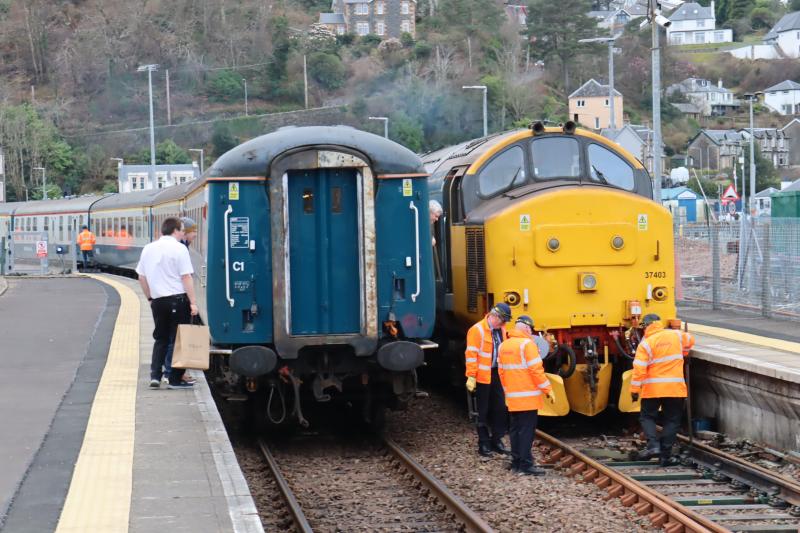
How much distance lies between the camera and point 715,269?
2241cm

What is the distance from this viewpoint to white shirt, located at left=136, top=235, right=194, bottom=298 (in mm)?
13086

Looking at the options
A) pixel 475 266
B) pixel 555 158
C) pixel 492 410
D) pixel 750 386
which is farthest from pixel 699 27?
pixel 492 410

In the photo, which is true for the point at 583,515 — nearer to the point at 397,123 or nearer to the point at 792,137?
the point at 397,123

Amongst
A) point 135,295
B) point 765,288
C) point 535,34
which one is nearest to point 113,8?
point 535,34

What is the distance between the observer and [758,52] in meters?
182

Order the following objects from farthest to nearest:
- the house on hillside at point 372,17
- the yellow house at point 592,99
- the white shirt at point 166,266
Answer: the house on hillside at point 372,17 → the yellow house at point 592,99 → the white shirt at point 166,266

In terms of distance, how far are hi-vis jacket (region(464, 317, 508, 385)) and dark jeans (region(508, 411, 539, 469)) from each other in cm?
78

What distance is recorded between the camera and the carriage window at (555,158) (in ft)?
48.3

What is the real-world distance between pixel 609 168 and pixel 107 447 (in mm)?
7034

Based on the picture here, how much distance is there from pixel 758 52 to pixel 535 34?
75.7 metres

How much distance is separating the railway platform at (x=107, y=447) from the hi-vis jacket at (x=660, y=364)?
14.0 feet

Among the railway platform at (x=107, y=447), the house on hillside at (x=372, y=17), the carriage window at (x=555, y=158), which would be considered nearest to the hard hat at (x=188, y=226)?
the railway platform at (x=107, y=447)

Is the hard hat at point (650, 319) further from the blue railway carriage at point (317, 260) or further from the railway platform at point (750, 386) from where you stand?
the blue railway carriage at point (317, 260)

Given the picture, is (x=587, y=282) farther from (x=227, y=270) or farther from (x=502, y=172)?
(x=227, y=270)
